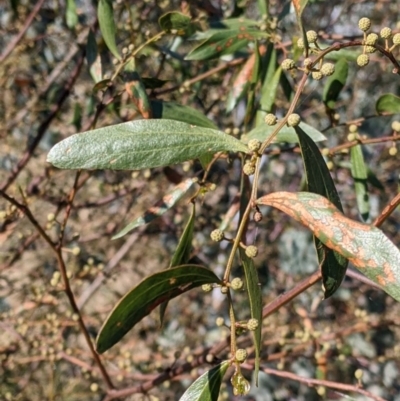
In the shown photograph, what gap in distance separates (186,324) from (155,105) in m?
2.16

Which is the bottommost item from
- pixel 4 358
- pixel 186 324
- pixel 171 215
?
pixel 186 324

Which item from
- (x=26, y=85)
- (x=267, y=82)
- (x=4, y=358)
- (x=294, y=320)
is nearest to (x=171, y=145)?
(x=267, y=82)

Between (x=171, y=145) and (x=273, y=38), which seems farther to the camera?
(x=273, y=38)

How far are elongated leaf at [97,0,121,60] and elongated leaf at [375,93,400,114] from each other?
51 centimetres

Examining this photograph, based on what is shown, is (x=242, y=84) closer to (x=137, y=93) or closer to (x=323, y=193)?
(x=137, y=93)

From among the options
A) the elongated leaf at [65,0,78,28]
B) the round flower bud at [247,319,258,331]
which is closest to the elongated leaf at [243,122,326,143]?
the round flower bud at [247,319,258,331]

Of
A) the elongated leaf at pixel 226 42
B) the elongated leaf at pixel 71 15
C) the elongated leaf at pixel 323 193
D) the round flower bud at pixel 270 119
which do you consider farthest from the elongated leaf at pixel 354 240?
the elongated leaf at pixel 71 15

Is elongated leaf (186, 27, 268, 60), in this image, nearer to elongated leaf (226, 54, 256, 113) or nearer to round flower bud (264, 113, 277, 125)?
elongated leaf (226, 54, 256, 113)

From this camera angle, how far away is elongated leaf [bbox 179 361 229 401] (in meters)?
0.85

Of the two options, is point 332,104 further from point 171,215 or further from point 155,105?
point 171,215

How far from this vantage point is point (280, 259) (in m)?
3.15

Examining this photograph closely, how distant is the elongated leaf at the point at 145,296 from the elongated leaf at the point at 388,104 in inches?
21.8

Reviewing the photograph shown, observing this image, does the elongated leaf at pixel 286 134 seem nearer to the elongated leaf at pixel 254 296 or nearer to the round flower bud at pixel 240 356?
the elongated leaf at pixel 254 296

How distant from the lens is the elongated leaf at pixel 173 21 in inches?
46.0
